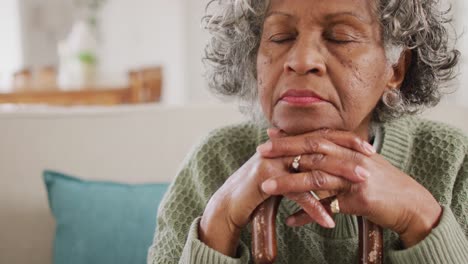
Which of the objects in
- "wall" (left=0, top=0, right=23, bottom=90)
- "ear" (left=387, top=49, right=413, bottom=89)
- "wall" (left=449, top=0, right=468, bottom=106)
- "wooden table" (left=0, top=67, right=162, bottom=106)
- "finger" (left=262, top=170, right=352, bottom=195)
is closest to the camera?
"finger" (left=262, top=170, right=352, bottom=195)

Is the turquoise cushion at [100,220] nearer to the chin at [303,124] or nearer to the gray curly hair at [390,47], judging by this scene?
the gray curly hair at [390,47]

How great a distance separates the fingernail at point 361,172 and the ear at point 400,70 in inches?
10.3

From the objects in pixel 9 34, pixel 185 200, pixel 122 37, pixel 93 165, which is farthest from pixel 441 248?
pixel 122 37

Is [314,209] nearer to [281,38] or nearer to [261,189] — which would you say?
[261,189]

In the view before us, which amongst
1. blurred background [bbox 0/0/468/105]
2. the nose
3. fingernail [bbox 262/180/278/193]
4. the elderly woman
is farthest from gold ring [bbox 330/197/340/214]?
blurred background [bbox 0/0/468/105]

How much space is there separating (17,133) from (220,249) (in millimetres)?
893

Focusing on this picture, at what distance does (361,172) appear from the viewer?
917mm

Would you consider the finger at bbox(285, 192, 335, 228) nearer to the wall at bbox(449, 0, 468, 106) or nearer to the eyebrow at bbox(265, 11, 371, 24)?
the eyebrow at bbox(265, 11, 371, 24)

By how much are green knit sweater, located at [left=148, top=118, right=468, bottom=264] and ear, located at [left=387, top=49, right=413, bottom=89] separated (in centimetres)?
12

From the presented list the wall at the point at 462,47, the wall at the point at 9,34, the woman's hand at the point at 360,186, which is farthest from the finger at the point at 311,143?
the wall at the point at 9,34

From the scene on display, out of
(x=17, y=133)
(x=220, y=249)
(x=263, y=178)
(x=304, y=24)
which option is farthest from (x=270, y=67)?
(x=17, y=133)

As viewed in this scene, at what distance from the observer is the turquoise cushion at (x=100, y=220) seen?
1.50 m

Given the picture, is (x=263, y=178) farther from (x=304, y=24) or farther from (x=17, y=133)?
(x=17, y=133)

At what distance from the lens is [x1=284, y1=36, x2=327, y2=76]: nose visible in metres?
0.94
